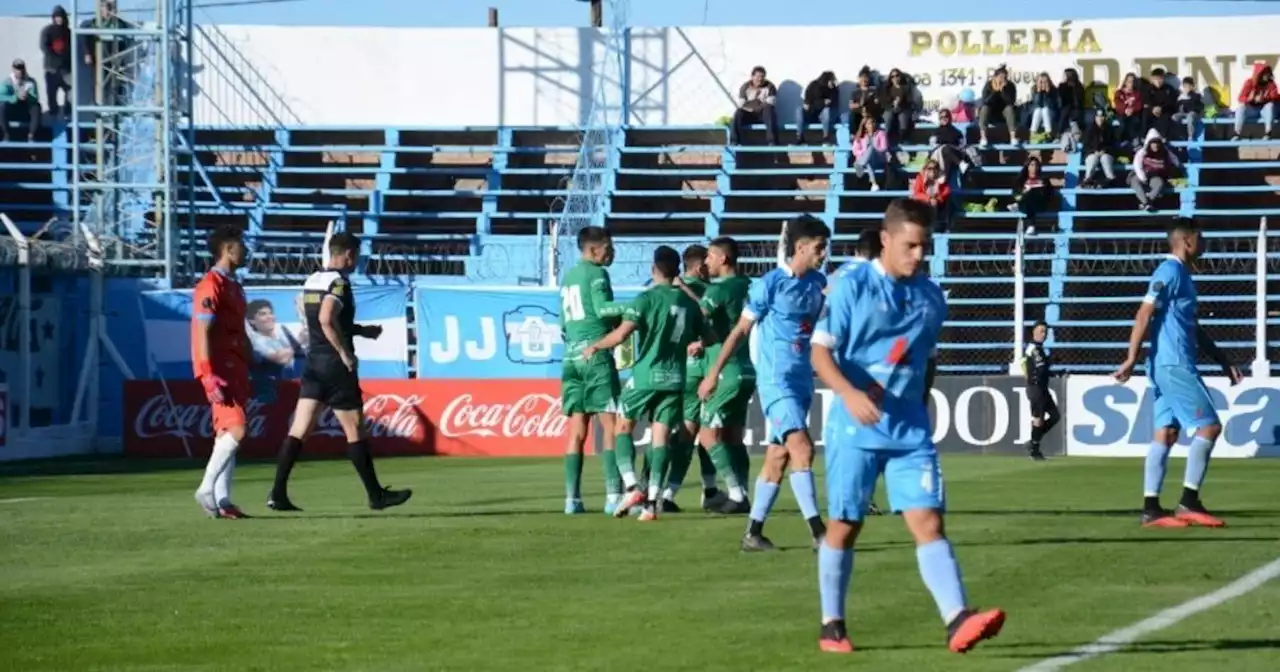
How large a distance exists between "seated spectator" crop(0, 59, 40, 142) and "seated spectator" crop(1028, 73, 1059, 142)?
17.4 metres

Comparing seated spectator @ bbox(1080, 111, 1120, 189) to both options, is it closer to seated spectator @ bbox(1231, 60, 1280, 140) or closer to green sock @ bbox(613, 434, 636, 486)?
seated spectator @ bbox(1231, 60, 1280, 140)

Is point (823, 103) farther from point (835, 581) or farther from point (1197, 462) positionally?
point (835, 581)

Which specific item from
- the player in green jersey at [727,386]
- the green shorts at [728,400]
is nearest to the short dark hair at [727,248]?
the player in green jersey at [727,386]

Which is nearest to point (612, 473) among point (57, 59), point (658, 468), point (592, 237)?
point (658, 468)

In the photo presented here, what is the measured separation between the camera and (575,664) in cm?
909

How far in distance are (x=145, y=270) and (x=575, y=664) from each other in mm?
26005

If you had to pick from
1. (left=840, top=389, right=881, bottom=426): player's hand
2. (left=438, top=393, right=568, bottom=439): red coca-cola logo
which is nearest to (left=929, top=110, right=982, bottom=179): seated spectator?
(left=438, top=393, right=568, bottom=439): red coca-cola logo

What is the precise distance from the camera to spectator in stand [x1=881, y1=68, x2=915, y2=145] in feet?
123

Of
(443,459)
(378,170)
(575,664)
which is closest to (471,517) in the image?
(575,664)

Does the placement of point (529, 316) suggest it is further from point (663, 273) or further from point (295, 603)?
point (295, 603)

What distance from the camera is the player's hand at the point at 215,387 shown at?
16469 millimetres

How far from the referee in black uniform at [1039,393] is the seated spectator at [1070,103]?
31.4 ft

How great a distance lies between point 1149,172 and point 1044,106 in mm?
2819

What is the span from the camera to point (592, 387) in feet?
55.3
